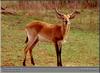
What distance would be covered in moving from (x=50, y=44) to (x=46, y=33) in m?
0.06

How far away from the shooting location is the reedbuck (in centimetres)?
495

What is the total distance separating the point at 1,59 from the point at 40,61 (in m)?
0.20

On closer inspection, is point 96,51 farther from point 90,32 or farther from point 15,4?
point 15,4

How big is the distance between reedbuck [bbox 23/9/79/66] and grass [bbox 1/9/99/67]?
0.07 feet

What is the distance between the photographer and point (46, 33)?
4957mm

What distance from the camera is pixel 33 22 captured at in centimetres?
495

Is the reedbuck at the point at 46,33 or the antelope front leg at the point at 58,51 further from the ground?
the reedbuck at the point at 46,33

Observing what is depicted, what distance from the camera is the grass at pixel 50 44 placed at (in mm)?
4949

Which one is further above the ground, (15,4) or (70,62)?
(15,4)

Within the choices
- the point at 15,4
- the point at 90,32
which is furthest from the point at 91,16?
the point at 15,4

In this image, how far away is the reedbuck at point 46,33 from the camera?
4.95 metres

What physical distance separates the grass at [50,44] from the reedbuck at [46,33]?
0.02 meters

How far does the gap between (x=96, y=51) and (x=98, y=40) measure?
2.3 inches

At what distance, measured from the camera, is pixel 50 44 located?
496 cm
